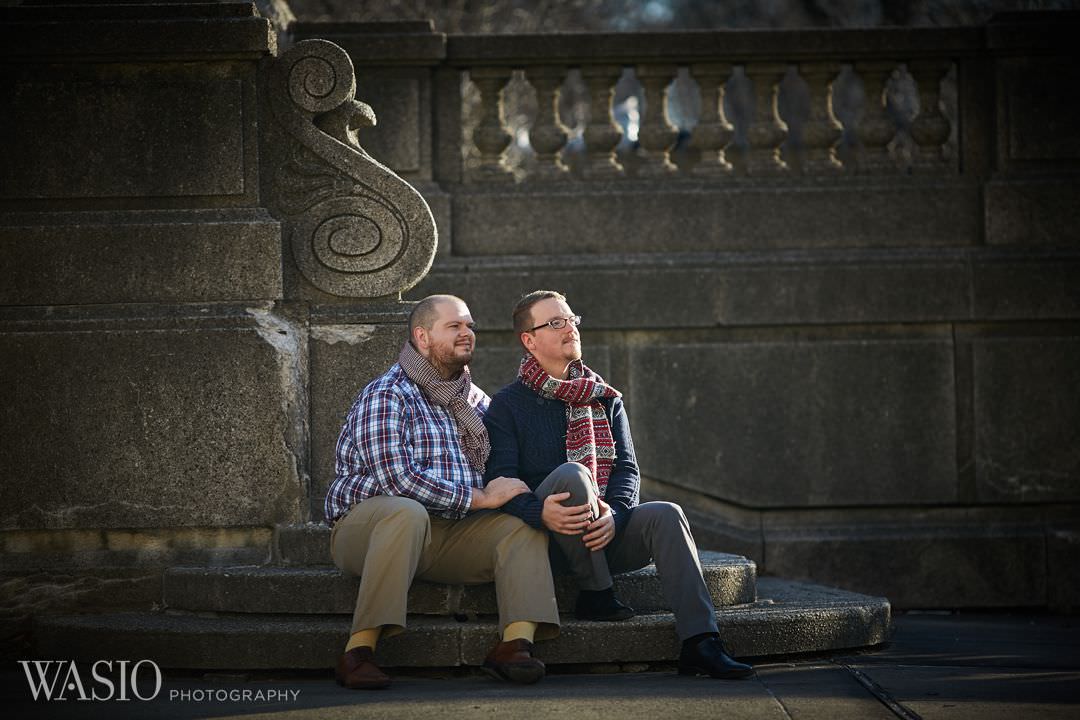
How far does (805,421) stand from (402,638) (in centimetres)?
349

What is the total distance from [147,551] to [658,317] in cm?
320

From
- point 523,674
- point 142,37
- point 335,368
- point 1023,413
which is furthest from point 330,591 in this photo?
point 1023,413

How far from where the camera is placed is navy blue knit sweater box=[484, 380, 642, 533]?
5.66 meters

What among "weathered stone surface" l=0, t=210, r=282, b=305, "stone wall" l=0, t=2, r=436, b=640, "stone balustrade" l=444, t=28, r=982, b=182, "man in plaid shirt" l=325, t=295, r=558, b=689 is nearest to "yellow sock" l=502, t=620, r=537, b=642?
"man in plaid shirt" l=325, t=295, r=558, b=689

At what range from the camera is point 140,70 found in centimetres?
632

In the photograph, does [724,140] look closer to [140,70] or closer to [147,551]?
[140,70]

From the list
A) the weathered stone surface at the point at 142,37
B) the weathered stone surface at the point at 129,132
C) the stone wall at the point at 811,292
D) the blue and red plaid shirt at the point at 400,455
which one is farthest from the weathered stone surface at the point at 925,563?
the weathered stone surface at the point at 142,37

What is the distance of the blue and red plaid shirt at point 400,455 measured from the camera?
538 cm

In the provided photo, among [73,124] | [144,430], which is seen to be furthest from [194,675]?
[73,124]

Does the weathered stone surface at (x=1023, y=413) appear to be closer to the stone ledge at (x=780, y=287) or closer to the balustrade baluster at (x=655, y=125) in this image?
the stone ledge at (x=780, y=287)

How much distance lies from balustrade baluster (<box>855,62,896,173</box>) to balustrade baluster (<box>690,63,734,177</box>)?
775 mm

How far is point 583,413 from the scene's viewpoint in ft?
18.7

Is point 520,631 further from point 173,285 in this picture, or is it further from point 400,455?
point 173,285

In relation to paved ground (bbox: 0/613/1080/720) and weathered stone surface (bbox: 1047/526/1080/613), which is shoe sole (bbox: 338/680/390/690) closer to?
paved ground (bbox: 0/613/1080/720)
